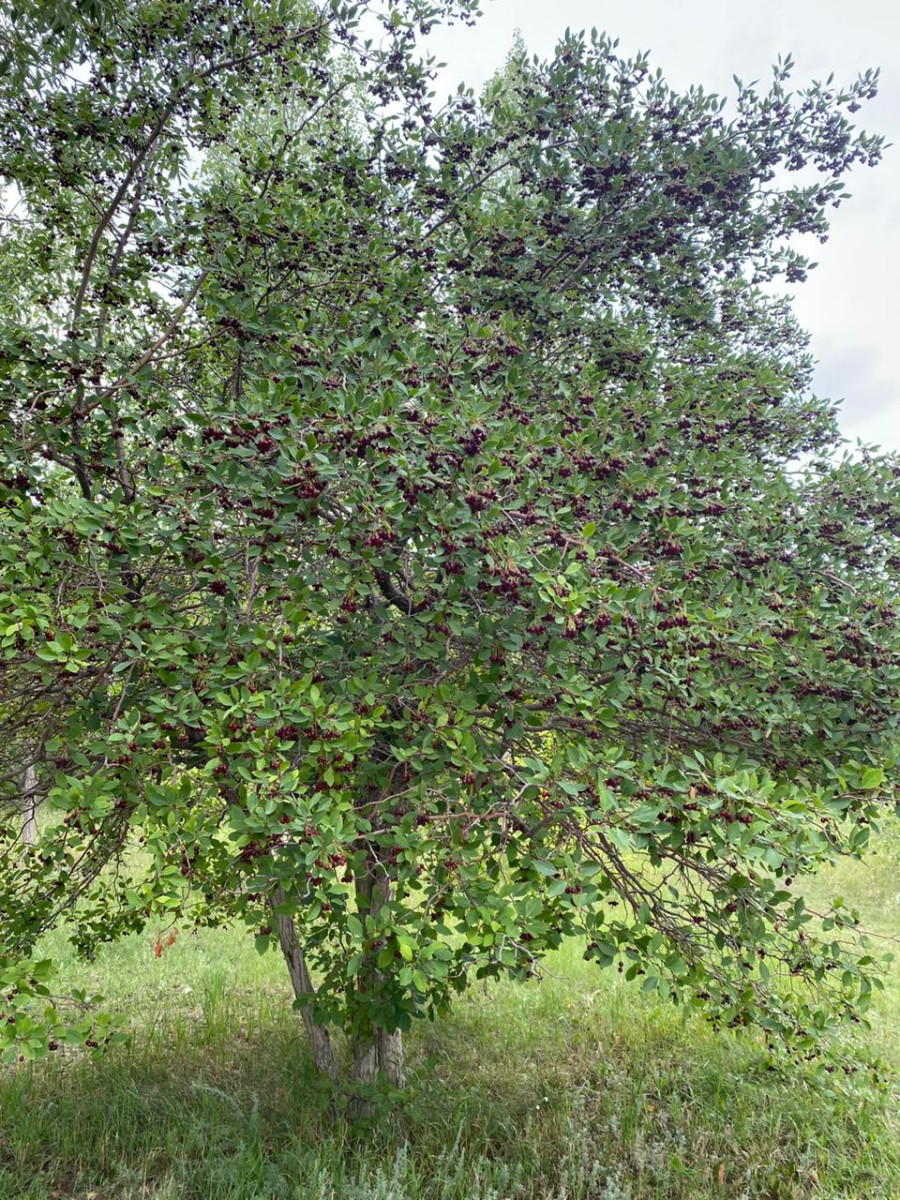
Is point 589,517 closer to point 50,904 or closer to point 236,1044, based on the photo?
point 50,904

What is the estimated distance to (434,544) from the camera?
9.56 feet

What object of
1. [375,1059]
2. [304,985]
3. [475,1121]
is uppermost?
[304,985]

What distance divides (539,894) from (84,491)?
8.82 ft

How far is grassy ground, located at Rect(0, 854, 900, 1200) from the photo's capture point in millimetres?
3643

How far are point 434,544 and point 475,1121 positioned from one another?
11.1 ft

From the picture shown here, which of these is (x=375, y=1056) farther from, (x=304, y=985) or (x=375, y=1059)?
(x=304, y=985)

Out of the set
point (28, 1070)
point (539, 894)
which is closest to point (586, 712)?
point (539, 894)

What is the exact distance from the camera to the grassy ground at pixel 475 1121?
12.0ft

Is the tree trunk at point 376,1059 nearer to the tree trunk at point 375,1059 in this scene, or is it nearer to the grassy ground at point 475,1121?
the tree trunk at point 375,1059

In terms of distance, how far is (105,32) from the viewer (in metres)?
3.83

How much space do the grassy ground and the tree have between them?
596mm

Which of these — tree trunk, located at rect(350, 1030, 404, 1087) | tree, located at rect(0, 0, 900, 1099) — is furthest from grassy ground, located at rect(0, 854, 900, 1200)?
tree, located at rect(0, 0, 900, 1099)

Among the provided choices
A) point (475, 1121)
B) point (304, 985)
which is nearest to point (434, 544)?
point (304, 985)

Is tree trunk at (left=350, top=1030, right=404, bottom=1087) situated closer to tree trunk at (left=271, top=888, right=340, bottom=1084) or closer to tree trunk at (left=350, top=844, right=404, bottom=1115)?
tree trunk at (left=350, top=844, right=404, bottom=1115)
